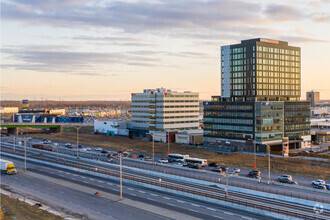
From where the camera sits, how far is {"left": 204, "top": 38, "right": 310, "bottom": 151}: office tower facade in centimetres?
12888

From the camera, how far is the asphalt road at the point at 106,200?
54.2m

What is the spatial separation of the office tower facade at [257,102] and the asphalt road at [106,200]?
66.9 metres

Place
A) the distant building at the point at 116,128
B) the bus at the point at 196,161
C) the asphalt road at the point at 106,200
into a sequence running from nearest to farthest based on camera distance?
the asphalt road at the point at 106,200
the bus at the point at 196,161
the distant building at the point at 116,128

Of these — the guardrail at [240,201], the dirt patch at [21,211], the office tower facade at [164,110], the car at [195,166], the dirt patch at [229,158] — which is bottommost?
the dirt patch at [21,211]

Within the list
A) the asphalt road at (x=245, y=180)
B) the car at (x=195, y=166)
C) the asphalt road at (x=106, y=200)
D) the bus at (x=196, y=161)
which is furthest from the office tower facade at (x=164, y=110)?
the asphalt road at (x=106, y=200)

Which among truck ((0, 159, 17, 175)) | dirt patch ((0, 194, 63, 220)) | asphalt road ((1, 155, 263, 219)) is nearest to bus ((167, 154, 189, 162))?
asphalt road ((1, 155, 263, 219))

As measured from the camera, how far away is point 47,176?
85.7 meters

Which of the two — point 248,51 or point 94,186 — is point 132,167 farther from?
point 248,51

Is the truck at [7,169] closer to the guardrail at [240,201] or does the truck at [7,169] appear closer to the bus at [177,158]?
the guardrail at [240,201]

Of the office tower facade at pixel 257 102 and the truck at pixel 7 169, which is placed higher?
the office tower facade at pixel 257 102

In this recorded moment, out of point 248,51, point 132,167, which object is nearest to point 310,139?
point 248,51

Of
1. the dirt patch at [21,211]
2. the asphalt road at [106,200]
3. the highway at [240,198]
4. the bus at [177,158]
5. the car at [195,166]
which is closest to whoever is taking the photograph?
the highway at [240,198]

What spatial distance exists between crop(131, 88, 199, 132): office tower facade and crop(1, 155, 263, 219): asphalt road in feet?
292

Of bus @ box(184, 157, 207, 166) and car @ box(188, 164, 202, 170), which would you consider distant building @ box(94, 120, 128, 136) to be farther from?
car @ box(188, 164, 202, 170)
